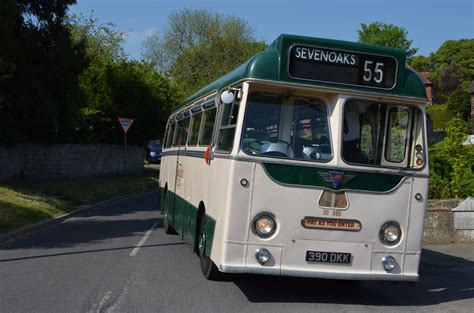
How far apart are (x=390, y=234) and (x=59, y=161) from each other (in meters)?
20.4

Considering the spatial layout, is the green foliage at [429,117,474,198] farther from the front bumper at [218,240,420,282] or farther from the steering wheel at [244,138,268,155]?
the steering wheel at [244,138,268,155]

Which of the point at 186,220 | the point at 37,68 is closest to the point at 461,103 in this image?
the point at 37,68

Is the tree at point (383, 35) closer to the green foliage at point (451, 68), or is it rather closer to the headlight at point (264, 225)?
the green foliage at point (451, 68)

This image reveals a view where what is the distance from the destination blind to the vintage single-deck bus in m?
0.01

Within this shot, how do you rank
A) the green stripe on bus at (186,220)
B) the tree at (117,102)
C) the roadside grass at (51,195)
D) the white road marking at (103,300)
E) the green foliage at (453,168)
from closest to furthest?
the white road marking at (103,300), the green stripe on bus at (186,220), the green foliage at (453,168), the roadside grass at (51,195), the tree at (117,102)

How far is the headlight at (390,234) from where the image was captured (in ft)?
24.7

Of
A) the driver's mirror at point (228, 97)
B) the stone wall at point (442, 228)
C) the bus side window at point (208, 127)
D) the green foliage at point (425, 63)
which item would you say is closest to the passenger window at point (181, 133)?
the bus side window at point (208, 127)

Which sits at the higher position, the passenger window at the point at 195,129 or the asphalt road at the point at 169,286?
the passenger window at the point at 195,129

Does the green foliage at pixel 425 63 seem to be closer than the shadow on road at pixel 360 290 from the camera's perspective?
No

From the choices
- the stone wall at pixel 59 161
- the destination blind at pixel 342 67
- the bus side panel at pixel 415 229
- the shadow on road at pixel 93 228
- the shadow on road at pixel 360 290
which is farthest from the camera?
Answer: the stone wall at pixel 59 161

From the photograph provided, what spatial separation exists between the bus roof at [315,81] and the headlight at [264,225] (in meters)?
1.64

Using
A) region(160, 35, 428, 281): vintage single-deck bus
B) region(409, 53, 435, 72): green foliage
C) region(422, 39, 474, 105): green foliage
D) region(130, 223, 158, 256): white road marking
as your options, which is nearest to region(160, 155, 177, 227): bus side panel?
region(130, 223, 158, 256): white road marking

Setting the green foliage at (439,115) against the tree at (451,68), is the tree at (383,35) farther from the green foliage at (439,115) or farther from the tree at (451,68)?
the green foliage at (439,115)

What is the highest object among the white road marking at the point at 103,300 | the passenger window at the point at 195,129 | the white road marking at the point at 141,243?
the passenger window at the point at 195,129
